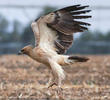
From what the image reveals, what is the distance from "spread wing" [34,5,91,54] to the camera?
302 inches

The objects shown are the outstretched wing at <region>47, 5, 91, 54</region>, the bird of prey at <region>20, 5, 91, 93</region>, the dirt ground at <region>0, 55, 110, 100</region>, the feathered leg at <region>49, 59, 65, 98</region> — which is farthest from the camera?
the outstretched wing at <region>47, 5, 91, 54</region>

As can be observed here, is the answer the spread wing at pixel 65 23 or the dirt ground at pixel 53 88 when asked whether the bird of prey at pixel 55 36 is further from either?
the dirt ground at pixel 53 88

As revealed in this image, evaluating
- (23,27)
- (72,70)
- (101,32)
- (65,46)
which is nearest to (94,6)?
(101,32)

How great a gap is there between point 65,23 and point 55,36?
0.33 meters

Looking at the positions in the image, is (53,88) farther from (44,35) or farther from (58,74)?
(44,35)

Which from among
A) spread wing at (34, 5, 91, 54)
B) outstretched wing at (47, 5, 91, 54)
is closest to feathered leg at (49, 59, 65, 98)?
spread wing at (34, 5, 91, 54)

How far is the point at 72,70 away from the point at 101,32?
43.9 feet

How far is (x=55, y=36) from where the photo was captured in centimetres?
800

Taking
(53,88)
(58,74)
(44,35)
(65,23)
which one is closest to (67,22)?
(65,23)

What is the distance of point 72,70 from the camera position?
40.0 feet

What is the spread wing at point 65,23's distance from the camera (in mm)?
7664

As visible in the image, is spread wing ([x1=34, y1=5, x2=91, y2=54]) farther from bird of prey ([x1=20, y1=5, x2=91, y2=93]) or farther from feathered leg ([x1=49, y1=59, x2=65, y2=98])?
feathered leg ([x1=49, y1=59, x2=65, y2=98])

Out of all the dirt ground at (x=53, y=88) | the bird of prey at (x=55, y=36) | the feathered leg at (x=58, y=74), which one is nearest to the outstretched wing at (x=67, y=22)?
the bird of prey at (x=55, y=36)

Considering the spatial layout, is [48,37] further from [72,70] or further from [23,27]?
[23,27]
